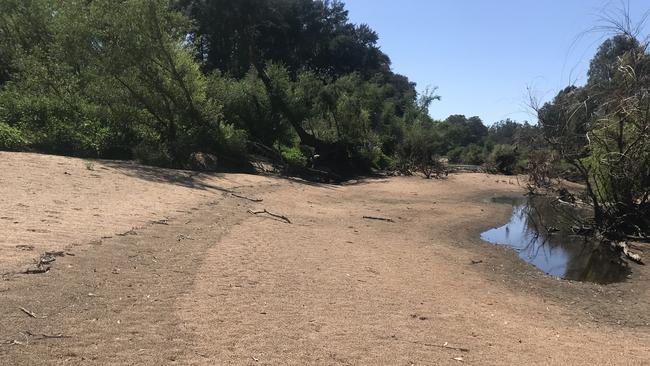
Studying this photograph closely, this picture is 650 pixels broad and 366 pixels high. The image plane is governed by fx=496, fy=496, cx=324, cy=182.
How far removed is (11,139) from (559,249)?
67.9 feet

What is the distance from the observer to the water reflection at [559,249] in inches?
544

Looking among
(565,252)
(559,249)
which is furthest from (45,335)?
(559,249)

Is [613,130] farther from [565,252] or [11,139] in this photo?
[11,139]

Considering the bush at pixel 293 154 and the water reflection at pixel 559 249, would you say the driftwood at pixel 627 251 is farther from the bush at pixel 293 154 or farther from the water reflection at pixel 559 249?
the bush at pixel 293 154

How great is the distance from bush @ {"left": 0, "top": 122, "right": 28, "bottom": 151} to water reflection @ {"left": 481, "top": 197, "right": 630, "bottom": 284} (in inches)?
715

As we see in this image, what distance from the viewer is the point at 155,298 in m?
6.46

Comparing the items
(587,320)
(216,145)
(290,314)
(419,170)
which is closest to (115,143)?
(216,145)

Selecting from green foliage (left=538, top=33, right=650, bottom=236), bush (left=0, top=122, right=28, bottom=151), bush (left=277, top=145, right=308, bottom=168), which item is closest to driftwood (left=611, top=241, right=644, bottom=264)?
green foliage (left=538, top=33, right=650, bottom=236)

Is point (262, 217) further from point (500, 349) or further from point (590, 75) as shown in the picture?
point (590, 75)

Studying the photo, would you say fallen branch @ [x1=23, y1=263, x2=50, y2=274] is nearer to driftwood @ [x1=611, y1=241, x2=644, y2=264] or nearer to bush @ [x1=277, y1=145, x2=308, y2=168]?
driftwood @ [x1=611, y1=241, x2=644, y2=264]

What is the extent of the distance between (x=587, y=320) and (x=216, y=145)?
817 inches

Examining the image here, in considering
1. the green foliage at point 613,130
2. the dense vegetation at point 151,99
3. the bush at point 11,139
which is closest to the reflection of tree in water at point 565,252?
the green foliage at point 613,130

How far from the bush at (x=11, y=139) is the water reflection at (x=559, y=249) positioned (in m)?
18.2

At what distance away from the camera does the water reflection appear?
13820 millimetres
